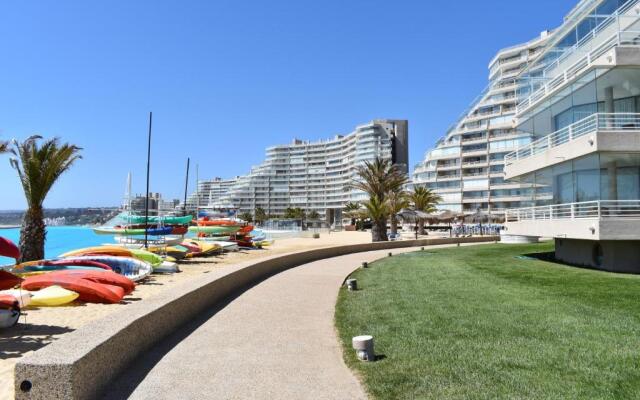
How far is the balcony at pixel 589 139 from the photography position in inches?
645

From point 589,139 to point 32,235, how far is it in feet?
71.3

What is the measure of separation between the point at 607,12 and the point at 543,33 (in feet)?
279

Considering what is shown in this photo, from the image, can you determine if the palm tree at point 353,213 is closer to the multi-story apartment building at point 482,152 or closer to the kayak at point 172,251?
the multi-story apartment building at point 482,152

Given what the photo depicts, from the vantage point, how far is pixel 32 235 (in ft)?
66.5

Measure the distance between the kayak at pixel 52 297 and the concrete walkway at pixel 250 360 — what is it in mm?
4093

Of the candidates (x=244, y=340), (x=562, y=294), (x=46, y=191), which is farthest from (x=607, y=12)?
(x=46, y=191)

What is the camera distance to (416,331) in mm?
7855

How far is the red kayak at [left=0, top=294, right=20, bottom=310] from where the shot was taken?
8.84m

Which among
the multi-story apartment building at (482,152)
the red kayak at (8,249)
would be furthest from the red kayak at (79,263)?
the multi-story apartment building at (482,152)

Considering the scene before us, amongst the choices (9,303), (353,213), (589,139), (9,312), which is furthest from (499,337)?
(353,213)

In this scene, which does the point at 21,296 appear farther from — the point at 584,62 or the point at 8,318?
the point at 584,62

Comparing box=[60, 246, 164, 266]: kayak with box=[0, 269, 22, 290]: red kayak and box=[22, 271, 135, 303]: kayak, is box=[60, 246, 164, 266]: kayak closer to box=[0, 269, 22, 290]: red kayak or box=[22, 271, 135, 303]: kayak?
box=[22, 271, 135, 303]: kayak

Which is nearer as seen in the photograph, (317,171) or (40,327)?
(40,327)

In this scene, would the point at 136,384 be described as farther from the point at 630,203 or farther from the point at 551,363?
the point at 630,203
